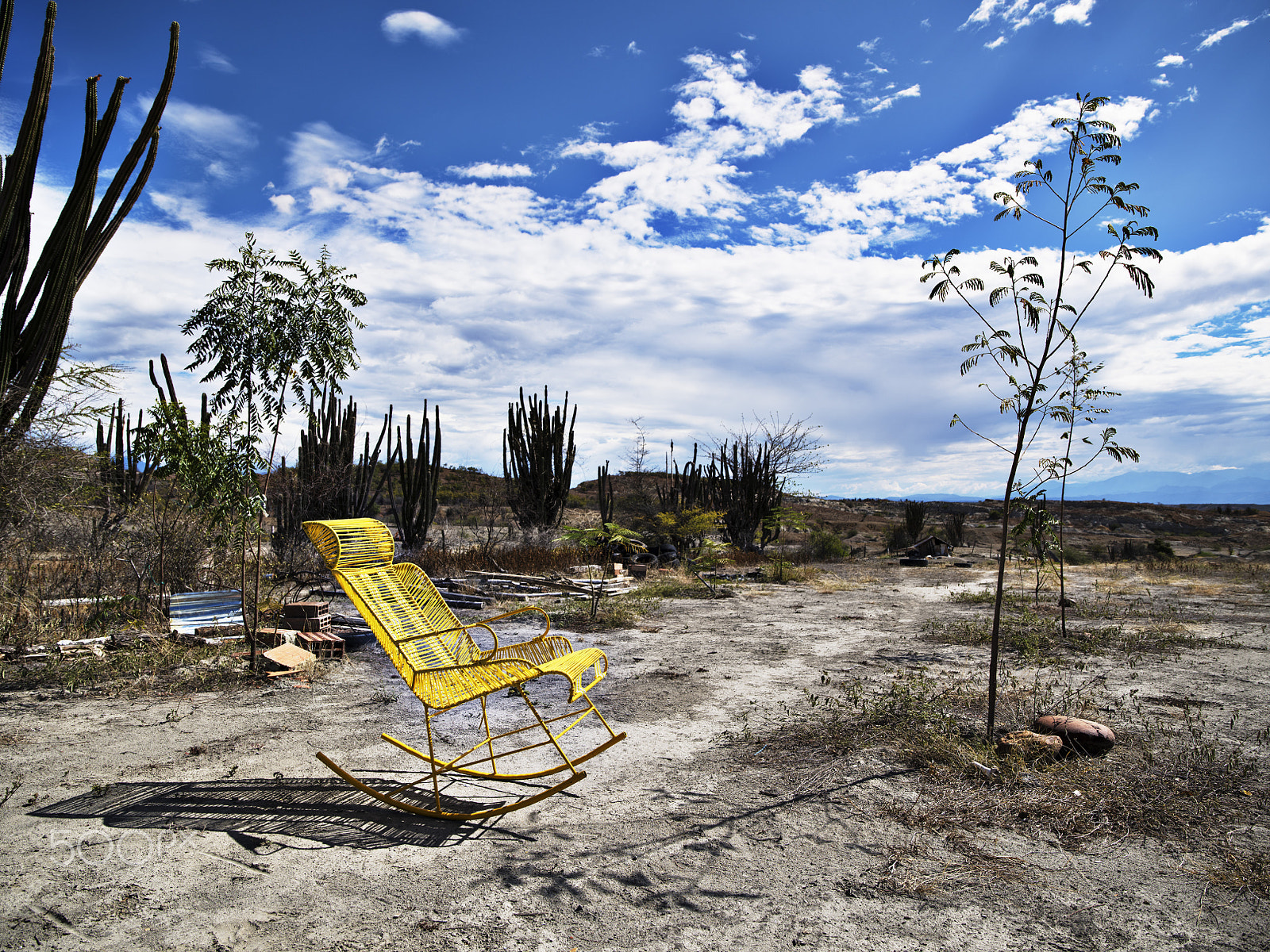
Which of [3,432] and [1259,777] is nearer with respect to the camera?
[1259,777]

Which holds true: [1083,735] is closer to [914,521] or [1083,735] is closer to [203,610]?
[203,610]

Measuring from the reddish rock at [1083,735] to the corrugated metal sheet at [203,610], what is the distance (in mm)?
6625

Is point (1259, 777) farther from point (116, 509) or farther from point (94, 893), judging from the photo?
point (116, 509)

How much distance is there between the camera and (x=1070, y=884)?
2.63 metres

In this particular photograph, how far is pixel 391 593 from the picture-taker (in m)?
4.17

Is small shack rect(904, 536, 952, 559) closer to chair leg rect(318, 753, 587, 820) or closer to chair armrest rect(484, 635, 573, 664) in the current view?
chair armrest rect(484, 635, 573, 664)

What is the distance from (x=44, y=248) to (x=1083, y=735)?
28.4 feet

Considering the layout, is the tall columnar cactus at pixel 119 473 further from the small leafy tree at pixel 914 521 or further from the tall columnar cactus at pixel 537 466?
the small leafy tree at pixel 914 521

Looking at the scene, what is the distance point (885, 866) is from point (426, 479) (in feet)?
39.3

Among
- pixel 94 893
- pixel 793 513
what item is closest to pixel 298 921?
pixel 94 893

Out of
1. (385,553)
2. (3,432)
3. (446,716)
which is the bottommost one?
(446,716)

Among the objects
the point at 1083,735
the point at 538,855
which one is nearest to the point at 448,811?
the point at 538,855


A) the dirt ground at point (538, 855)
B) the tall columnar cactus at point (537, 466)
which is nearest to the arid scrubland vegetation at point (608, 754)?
the dirt ground at point (538, 855)

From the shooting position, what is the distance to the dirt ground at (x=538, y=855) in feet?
7.65
